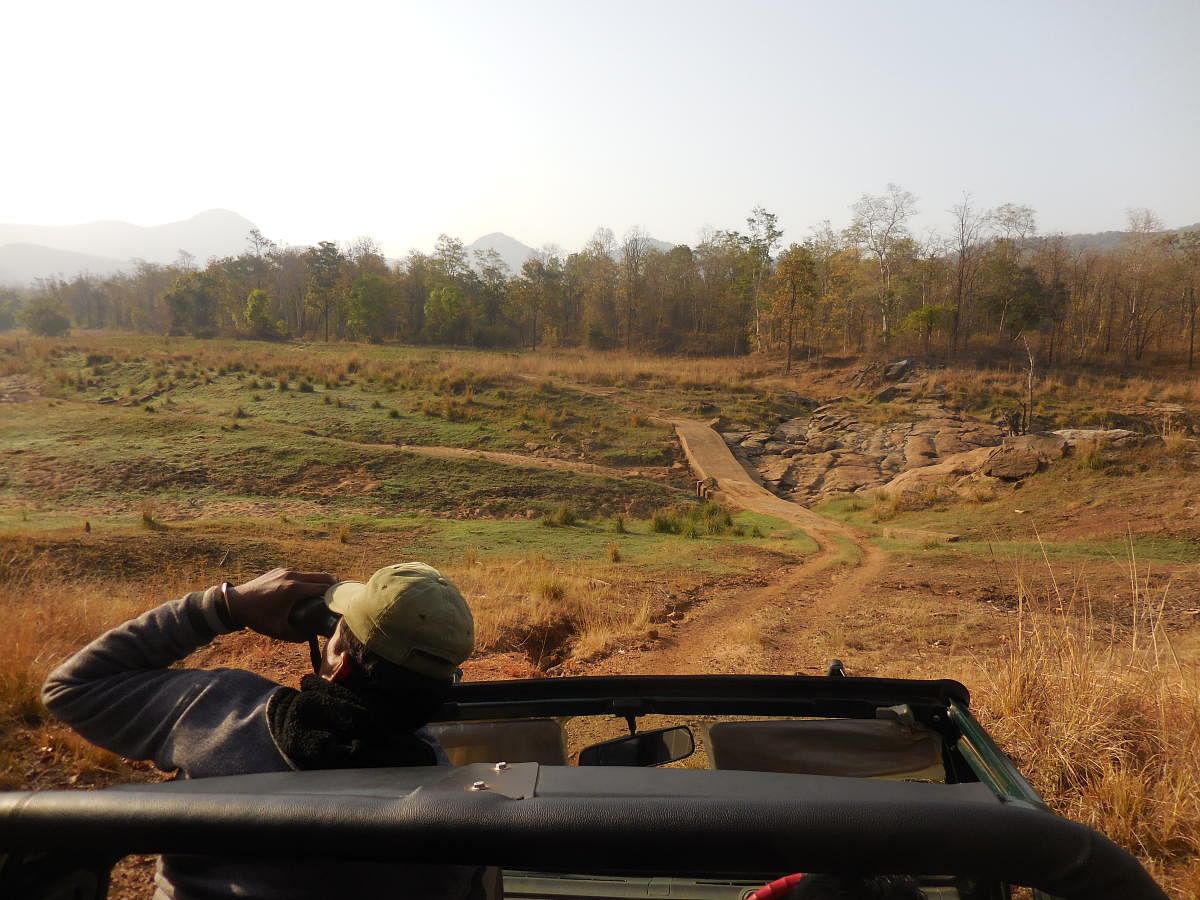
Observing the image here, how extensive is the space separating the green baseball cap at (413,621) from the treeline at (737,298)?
41.6 metres

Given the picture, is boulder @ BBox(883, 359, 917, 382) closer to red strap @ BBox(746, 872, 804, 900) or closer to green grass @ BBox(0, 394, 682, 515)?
green grass @ BBox(0, 394, 682, 515)

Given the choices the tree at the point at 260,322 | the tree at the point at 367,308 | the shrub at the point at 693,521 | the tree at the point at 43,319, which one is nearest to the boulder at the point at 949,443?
the shrub at the point at 693,521

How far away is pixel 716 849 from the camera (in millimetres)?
943

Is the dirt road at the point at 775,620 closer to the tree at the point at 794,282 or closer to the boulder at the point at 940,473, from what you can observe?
the boulder at the point at 940,473

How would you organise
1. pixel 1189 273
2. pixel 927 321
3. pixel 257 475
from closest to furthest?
pixel 257 475 → pixel 927 321 → pixel 1189 273

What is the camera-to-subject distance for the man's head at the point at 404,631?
1477mm

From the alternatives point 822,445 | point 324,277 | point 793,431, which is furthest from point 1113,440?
point 324,277

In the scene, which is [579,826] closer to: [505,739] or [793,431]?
[505,739]

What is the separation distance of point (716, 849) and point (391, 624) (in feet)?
Answer: 2.58

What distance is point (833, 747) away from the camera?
84.6 inches

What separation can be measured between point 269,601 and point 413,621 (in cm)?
46

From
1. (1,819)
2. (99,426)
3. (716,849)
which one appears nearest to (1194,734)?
(716,849)

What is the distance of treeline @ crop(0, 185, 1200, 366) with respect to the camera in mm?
44312

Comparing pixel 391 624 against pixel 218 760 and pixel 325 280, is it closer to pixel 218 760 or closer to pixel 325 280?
pixel 218 760
